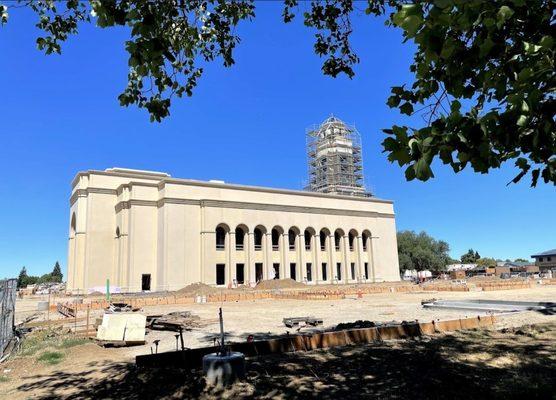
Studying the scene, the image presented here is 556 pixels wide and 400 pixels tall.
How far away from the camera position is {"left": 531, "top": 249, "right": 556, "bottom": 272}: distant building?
102 meters

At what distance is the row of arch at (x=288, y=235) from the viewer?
58.8 metres

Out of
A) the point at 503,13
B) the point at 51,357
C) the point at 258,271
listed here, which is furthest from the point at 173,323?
the point at 258,271

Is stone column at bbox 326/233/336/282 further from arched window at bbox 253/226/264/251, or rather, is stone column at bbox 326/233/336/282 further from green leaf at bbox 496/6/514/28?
green leaf at bbox 496/6/514/28

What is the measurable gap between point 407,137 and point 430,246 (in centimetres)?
10085

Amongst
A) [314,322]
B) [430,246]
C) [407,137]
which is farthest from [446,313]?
[430,246]

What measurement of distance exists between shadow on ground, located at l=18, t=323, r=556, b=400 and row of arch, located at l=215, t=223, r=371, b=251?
47623 millimetres

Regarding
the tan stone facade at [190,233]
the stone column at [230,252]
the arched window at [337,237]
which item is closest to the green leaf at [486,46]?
the tan stone facade at [190,233]

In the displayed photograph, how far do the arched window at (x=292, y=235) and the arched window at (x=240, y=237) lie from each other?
8.07m

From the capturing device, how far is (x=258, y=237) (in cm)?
6294

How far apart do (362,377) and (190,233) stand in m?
47.6

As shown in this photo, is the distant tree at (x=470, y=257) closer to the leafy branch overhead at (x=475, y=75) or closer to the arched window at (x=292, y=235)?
the arched window at (x=292, y=235)

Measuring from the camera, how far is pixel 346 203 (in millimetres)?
70000

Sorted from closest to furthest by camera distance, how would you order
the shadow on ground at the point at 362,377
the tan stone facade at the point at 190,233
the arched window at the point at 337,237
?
the shadow on ground at the point at 362,377 → the tan stone facade at the point at 190,233 → the arched window at the point at 337,237

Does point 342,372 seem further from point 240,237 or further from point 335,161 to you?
point 335,161
